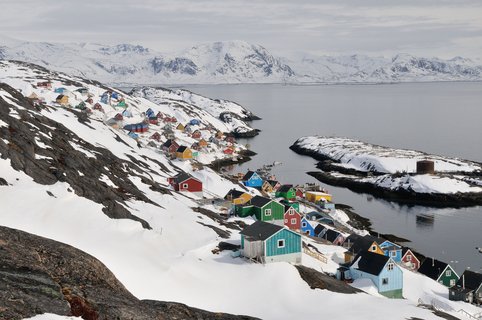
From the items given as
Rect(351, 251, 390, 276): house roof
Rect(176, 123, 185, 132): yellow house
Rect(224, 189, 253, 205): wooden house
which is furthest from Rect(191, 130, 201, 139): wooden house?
Rect(351, 251, 390, 276): house roof

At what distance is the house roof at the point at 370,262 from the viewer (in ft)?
136

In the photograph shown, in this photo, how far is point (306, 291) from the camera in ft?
108

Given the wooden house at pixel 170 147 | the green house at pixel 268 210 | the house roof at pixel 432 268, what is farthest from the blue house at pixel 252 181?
the house roof at pixel 432 268

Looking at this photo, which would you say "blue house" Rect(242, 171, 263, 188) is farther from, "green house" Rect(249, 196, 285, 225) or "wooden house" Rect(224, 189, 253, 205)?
"green house" Rect(249, 196, 285, 225)

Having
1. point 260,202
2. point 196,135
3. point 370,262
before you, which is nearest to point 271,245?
point 370,262

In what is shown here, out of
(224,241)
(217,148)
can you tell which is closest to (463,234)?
(224,241)

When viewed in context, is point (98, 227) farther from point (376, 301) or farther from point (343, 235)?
point (343, 235)

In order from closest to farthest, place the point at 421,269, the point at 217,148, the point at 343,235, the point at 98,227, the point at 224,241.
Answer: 1. the point at 98,227
2. the point at 224,241
3. the point at 421,269
4. the point at 343,235
5. the point at 217,148

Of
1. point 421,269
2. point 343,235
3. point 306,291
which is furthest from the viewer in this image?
point 343,235

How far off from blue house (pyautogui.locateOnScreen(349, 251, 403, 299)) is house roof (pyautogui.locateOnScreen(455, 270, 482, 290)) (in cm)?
1006

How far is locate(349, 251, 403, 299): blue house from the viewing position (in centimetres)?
4128

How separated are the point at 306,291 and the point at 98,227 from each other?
15.0 meters

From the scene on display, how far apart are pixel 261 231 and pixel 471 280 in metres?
23.1

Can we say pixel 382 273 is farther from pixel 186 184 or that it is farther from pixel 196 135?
pixel 196 135
